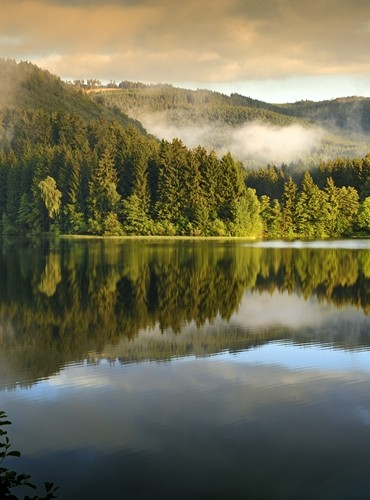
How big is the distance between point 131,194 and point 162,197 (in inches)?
234

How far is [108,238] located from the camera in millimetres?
101438

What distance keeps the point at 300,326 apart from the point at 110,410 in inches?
488

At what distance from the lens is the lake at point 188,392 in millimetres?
10922

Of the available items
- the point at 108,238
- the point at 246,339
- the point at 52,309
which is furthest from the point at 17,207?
the point at 246,339

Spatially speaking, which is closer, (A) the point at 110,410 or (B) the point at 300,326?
(A) the point at 110,410

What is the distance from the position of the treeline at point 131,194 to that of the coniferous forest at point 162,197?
0.17m

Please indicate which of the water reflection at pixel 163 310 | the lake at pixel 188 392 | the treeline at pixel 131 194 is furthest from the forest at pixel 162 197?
the lake at pixel 188 392

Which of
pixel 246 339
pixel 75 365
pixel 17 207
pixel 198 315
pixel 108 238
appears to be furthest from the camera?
pixel 17 207

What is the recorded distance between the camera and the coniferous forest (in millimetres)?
105938

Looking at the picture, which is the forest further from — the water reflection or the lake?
the lake

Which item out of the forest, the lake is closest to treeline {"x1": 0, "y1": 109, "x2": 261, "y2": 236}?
the forest

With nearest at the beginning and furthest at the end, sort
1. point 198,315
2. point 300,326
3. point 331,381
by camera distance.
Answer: point 331,381
point 300,326
point 198,315

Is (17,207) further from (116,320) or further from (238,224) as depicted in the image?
(116,320)

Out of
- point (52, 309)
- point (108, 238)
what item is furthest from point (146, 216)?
point (52, 309)
